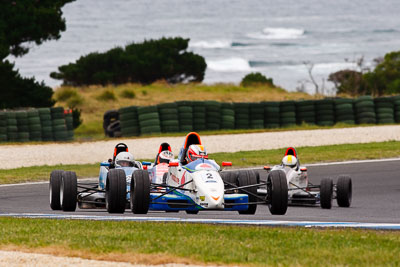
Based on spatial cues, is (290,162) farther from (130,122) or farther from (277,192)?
(130,122)

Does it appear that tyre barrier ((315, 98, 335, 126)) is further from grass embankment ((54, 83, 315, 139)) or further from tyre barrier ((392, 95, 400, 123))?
grass embankment ((54, 83, 315, 139))

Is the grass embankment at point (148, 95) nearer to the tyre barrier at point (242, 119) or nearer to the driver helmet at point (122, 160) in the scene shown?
the tyre barrier at point (242, 119)

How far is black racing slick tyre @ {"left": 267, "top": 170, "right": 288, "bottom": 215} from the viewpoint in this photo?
12.8m

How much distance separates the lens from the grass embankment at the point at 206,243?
28.2 ft

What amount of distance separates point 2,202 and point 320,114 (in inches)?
805

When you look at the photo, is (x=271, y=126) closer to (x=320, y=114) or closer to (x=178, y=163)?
(x=320, y=114)

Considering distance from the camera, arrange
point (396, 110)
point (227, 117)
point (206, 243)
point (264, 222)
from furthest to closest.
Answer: point (396, 110)
point (227, 117)
point (264, 222)
point (206, 243)

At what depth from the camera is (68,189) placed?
1412cm

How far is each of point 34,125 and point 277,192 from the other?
2084 centimetres

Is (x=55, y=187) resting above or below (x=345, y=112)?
below

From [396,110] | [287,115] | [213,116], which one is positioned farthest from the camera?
[396,110]

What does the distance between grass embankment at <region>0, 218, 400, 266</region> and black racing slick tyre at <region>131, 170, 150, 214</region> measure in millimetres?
1167

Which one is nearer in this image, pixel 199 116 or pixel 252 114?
pixel 199 116

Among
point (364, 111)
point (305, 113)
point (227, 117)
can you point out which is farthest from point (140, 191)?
point (364, 111)
